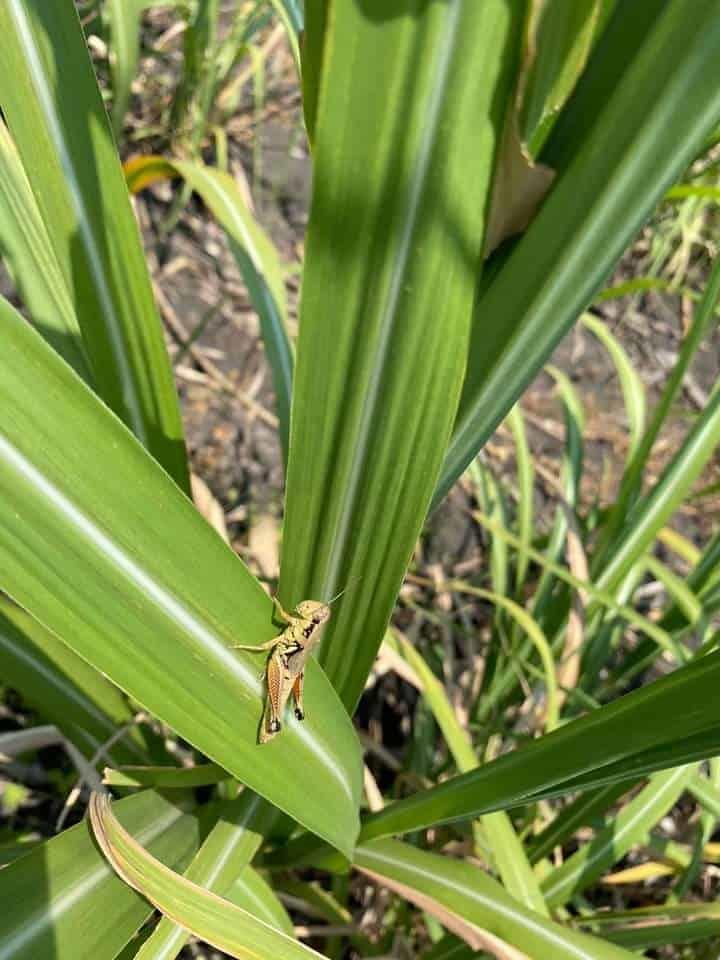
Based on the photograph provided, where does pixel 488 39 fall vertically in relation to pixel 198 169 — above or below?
above

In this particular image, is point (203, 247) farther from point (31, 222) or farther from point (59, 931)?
point (59, 931)

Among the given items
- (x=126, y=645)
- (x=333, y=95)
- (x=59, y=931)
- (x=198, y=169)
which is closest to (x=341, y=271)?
(x=333, y=95)

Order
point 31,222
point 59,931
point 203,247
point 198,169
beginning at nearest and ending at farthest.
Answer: point 59,931 < point 31,222 < point 198,169 < point 203,247

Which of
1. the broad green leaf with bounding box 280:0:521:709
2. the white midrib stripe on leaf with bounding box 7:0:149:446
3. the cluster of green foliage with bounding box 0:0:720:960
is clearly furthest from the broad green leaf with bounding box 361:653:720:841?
the white midrib stripe on leaf with bounding box 7:0:149:446

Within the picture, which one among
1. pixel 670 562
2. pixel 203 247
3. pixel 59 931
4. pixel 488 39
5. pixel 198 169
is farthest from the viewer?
pixel 203 247

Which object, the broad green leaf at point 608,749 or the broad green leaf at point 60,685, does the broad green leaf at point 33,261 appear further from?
the broad green leaf at point 608,749

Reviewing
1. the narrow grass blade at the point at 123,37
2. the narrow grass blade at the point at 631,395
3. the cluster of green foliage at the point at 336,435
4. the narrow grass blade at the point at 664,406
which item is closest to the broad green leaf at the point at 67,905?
the cluster of green foliage at the point at 336,435

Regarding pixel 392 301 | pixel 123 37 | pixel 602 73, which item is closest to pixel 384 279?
pixel 392 301

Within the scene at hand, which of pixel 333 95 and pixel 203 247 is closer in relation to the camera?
pixel 333 95
